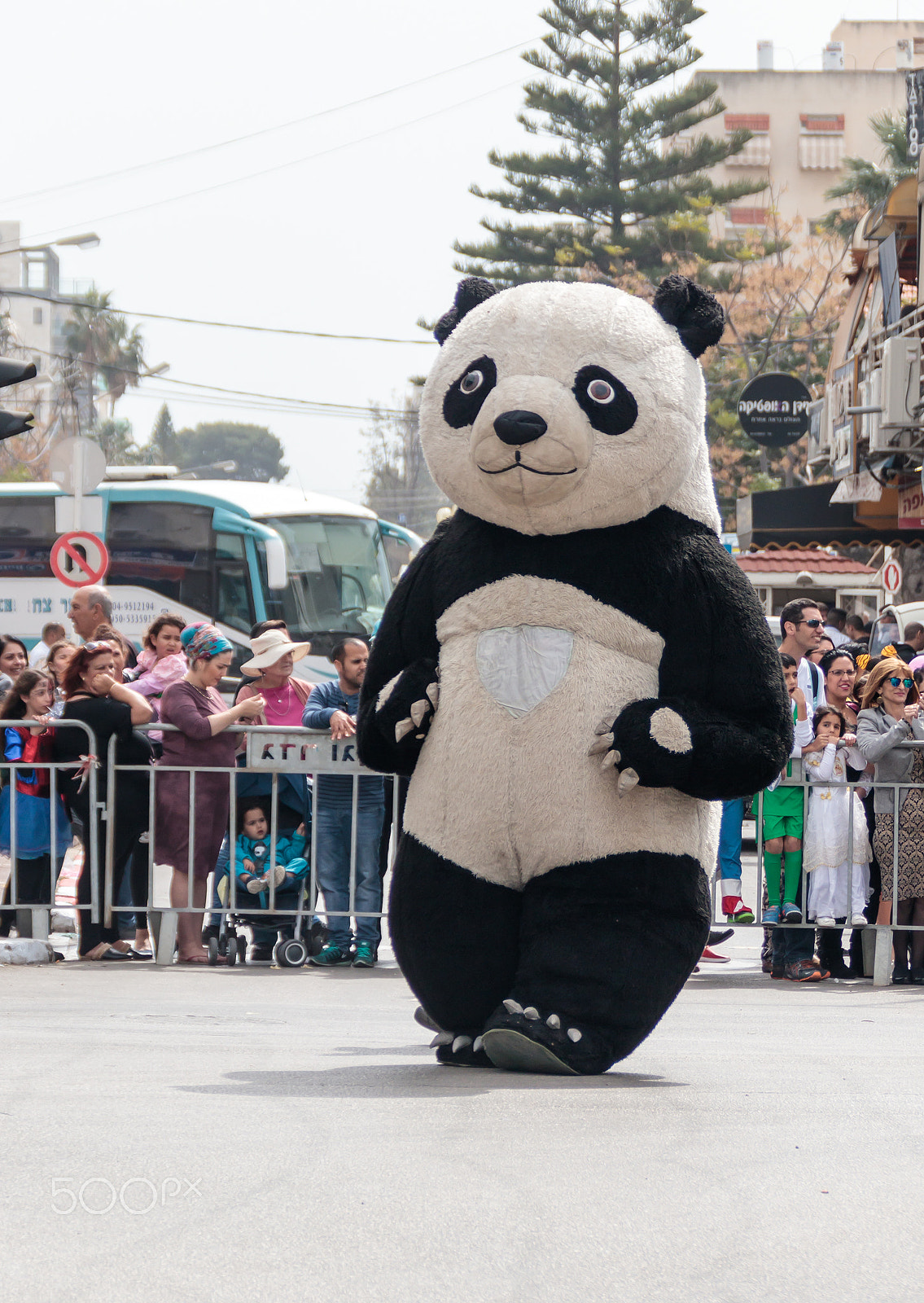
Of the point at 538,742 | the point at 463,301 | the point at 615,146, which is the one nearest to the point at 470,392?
the point at 463,301

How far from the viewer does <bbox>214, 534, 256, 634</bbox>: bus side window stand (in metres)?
20.2

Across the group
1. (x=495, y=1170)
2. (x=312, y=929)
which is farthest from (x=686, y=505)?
(x=312, y=929)

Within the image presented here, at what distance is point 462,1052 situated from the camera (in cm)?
436

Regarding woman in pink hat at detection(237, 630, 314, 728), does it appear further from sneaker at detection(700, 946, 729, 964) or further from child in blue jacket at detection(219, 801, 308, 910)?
sneaker at detection(700, 946, 729, 964)

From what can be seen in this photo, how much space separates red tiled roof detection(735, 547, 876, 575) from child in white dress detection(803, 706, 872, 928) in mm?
16603

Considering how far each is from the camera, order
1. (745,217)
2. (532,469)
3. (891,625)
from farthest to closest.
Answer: (745,217)
(891,625)
(532,469)

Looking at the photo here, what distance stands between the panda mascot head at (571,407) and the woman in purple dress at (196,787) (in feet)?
11.6

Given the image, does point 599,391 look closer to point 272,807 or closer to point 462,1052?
point 462,1052

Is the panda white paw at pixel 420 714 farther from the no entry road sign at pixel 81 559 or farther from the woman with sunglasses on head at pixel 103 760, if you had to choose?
the no entry road sign at pixel 81 559

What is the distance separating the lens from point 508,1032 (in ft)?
13.3

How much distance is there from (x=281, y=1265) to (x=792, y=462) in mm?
38359

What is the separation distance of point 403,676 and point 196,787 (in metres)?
3.46

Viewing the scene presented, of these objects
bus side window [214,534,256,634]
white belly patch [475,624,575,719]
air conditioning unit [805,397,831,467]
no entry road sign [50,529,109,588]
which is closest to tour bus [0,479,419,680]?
bus side window [214,534,256,634]

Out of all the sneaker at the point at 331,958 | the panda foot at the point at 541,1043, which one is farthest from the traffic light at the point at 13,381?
the panda foot at the point at 541,1043
